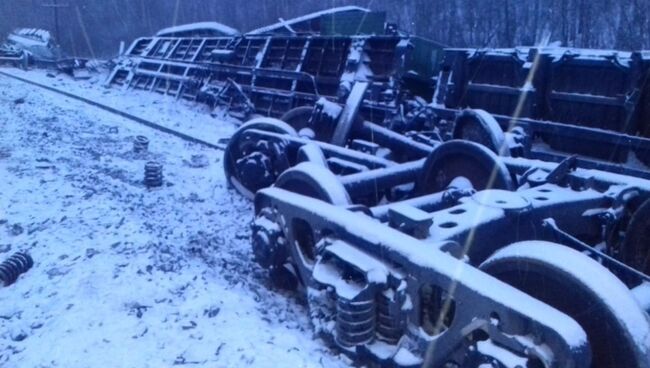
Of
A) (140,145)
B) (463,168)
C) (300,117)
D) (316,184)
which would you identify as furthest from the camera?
(140,145)

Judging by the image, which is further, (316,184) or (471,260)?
(316,184)

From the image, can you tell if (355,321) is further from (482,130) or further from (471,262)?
(482,130)

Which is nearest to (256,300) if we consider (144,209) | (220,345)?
(220,345)

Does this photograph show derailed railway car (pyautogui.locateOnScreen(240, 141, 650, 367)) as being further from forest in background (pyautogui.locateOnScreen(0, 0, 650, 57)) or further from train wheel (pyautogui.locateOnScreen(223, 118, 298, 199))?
forest in background (pyautogui.locateOnScreen(0, 0, 650, 57))

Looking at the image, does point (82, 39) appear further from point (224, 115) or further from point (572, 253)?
point (572, 253)

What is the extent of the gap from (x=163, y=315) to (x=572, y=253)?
2228 mm

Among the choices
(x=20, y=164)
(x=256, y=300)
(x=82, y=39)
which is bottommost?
(x=256, y=300)

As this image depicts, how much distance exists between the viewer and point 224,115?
35.6 feet

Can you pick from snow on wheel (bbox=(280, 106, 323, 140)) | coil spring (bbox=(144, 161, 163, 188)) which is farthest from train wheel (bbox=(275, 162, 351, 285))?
coil spring (bbox=(144, 161, 163, 188))

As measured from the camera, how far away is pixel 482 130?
4387mm

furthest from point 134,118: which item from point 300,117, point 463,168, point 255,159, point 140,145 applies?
point 463,168

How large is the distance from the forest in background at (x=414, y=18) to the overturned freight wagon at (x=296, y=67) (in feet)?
20.9

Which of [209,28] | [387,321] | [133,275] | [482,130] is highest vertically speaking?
[209,28]

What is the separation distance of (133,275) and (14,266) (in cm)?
83
